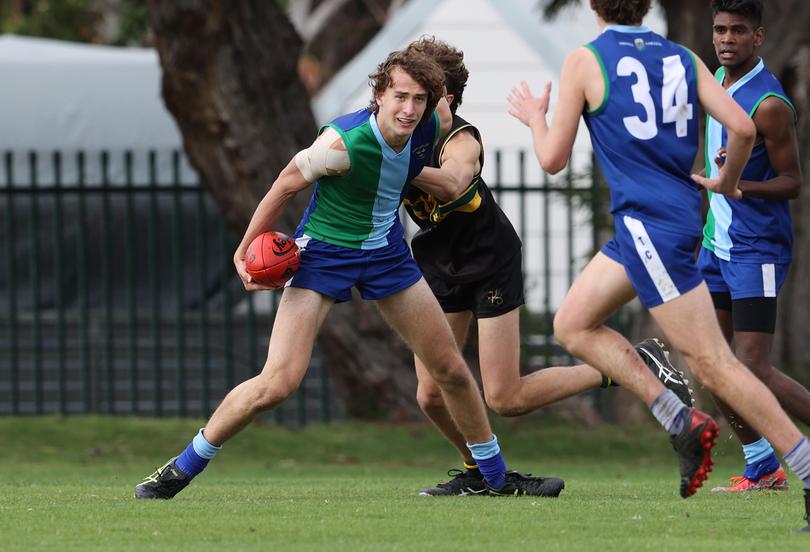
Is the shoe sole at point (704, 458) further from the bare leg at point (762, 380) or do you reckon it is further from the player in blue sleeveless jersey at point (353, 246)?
the bare leg at point (762, 380)

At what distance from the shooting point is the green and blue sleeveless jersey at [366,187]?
6961 millimetres

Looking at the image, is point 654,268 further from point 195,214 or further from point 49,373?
point 49,373

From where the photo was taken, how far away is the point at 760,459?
816 cm

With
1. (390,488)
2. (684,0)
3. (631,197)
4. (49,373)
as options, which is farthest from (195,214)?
(631,197)

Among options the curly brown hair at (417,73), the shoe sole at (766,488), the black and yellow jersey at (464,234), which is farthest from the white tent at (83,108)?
the curly brown hair at (417,73)

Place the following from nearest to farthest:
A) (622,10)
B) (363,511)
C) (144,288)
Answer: (622,10)
(363,511)
(144,288)

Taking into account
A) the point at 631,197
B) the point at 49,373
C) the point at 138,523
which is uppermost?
the point at 631,197

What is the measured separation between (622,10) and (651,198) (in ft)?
2.65

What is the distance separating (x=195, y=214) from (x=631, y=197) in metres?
10.3

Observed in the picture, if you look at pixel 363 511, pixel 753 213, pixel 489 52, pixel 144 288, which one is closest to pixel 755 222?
pixel 753 213

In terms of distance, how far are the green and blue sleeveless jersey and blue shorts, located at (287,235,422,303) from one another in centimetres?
4

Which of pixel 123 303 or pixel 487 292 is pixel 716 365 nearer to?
pixel 487 292

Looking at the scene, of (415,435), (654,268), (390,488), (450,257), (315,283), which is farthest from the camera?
(415,435)

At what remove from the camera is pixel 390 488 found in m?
8.75
